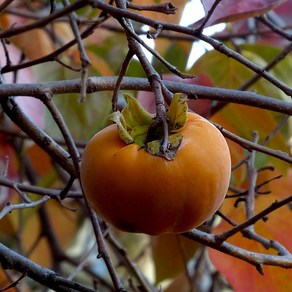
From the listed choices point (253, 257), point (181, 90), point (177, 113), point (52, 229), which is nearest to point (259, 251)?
point (253, 257)

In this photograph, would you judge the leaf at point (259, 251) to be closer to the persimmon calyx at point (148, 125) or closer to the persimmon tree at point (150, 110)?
the persimmon tree at point (150, 110)

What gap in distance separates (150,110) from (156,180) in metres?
0.45

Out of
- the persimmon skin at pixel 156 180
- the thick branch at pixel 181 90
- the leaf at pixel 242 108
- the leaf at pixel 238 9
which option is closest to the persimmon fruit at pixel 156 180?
the persimmon skin at pixel 156 180

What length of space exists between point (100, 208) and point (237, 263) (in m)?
0.40

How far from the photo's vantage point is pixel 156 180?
0.51 m

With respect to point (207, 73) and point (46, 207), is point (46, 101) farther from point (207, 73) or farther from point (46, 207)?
point (46, 207)

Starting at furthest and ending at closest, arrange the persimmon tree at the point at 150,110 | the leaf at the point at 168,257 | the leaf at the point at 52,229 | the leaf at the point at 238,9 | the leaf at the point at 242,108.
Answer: the leaf at the point at 52,229 < the leaf at the point at 168,257 < the leaf at the point at 242,108 < the leaf at the point at 238,9 < the persimmon tree at the point at 150,110

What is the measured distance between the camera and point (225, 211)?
104cm

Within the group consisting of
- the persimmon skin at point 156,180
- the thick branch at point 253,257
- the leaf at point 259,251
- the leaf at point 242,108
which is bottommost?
the persimmon skin at point 156,180

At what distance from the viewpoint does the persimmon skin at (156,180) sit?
1.68 feet

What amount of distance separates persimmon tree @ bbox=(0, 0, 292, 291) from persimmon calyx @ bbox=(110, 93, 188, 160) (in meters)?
0.01

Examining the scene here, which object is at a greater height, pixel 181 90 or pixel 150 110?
pixel 150 110

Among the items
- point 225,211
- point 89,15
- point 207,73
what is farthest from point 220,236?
point 89,15

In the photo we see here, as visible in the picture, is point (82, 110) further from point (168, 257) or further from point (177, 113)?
point (177, 113)
